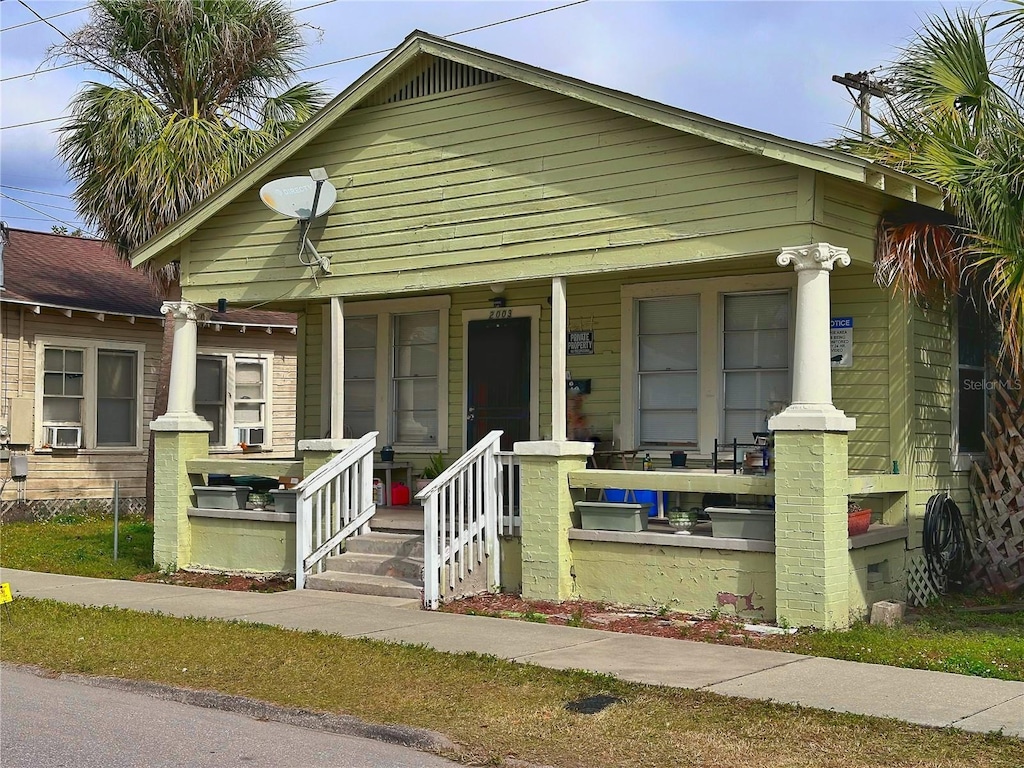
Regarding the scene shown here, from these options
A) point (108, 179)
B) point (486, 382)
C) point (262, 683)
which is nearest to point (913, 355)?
point (486, 382)

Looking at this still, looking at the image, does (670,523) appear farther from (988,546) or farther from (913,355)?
(988,546)

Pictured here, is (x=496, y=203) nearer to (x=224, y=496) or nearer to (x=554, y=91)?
(x=554, y=91)

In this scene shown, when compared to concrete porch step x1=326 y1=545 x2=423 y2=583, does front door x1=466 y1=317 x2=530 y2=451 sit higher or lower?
higher

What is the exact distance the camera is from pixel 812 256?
31.9 feet

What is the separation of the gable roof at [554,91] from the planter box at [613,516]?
334cm

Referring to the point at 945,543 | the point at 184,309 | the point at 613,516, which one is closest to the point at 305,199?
the point at 184,309

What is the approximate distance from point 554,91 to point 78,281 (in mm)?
13610

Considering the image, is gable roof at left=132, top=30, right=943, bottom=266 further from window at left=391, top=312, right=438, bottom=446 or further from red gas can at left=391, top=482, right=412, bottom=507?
red gas can at left=391, top=482, right=412, bottom=507

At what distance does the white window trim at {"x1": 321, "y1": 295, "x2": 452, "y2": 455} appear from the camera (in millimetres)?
14328

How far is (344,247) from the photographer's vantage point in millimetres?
12898

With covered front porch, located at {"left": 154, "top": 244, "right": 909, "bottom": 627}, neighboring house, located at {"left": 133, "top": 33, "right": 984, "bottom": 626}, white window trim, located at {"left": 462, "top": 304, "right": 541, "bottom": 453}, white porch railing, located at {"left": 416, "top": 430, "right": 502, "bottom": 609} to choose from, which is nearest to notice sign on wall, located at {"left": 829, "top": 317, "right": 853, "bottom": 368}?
neighboring house, located at {"left": 133, "top": 33, "right": 984, "bottom": 626}

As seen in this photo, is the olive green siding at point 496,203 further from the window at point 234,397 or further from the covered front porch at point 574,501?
the window at point 234,397

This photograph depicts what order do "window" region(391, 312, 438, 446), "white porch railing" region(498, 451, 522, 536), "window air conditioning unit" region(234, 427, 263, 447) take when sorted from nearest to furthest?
"white porch railing" region(498, 451, 522, 536), "window" region(391, 312, 438, 446), "window air conditioning unit" region(234, 427, 263, 447)

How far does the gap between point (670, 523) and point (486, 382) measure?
3865 millimetres
